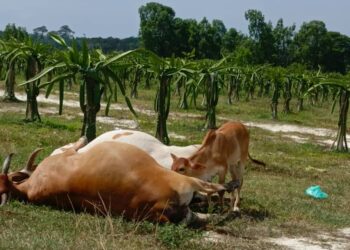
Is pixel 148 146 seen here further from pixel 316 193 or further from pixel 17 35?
pixel 17 35

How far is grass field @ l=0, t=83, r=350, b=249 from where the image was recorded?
538cm

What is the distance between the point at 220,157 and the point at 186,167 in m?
0.65

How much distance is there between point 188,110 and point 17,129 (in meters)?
12.2

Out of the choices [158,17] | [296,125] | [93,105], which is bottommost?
[296,125]

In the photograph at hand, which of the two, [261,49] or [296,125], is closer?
[296,125]

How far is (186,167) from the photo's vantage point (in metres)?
6.73

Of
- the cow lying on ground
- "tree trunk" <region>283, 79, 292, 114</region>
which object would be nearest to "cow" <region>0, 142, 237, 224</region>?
the cow lying on ground

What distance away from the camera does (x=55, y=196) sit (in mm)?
6246

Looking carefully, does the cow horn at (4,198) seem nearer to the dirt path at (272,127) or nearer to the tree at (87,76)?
the tree at (87,76)

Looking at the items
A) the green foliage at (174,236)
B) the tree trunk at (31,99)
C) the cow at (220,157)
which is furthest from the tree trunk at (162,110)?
the green foliage at (174,236)

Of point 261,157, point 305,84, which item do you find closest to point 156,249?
point 261,157

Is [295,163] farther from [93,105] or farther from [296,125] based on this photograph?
[296,125]

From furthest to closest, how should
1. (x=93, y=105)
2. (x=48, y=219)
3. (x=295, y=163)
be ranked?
(x=295, y=163)
(x=93, y=105)
(x=48, y=219)

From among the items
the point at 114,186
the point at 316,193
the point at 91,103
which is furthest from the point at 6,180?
the point at 316,193
